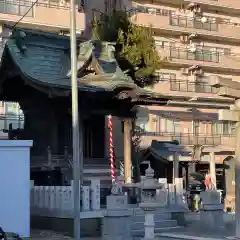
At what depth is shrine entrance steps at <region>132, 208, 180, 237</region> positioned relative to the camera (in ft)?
65.6

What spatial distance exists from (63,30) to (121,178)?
1536 centimetres

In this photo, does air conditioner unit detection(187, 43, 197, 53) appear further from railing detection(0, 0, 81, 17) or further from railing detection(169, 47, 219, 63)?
railing detection(0, 0, 81, 17)

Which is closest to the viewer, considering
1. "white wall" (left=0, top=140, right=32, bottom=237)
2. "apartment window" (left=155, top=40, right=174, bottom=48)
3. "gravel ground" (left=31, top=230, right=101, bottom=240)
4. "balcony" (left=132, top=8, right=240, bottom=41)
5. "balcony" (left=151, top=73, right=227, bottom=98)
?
"white wall" (left=0, top=140, right=32, bottom=237)

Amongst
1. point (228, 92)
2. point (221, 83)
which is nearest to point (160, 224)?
point (228, 92)

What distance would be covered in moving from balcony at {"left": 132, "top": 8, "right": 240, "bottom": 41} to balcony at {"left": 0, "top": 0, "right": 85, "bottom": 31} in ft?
23.6

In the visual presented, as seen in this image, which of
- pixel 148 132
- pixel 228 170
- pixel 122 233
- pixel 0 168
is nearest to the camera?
pixel 0 168

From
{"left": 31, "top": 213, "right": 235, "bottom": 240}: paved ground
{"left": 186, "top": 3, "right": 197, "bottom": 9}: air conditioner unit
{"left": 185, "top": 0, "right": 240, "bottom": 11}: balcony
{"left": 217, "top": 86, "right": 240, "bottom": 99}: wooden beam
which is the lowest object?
{"left": 31, "top": 213, "right": 235, "bottom": 240}: paved ground

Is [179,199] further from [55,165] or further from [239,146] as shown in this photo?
[239,146]

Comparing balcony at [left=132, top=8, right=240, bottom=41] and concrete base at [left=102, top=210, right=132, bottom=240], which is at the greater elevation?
balcony at [left=132, top=8, right=240, bottom=41]

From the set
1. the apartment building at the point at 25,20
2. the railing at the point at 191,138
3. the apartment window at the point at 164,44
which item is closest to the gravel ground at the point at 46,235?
the apartment building at the point at 25,20

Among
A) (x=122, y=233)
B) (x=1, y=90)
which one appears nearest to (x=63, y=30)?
(x=1, y=90)

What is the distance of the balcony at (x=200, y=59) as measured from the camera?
46.8 meters

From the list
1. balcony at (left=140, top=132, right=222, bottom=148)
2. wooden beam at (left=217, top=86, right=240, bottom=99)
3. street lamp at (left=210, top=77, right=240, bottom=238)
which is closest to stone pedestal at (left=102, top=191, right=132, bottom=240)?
street lamp at (left=210, top=77, right=240, bottom=238)

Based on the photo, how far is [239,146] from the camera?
672 inches
